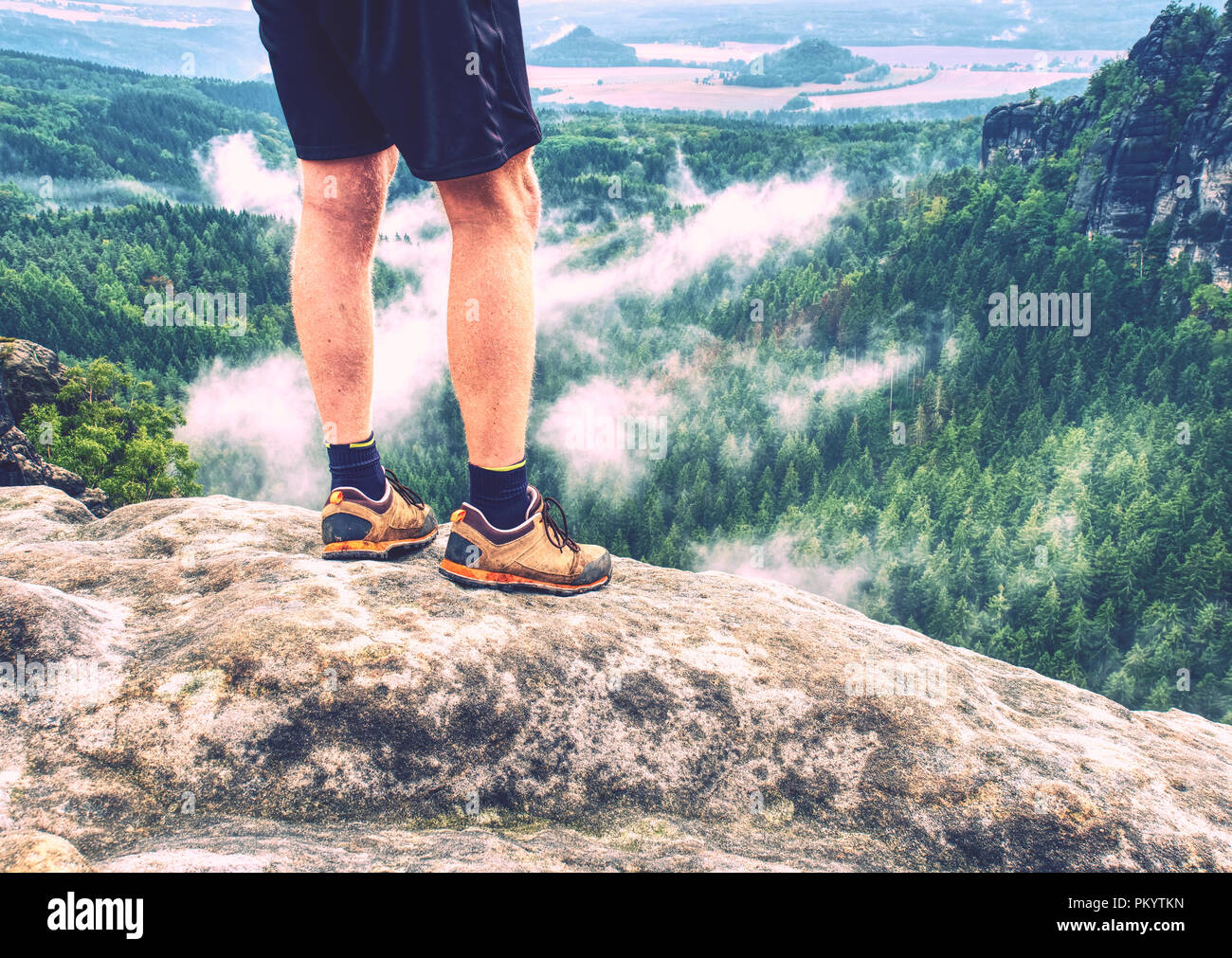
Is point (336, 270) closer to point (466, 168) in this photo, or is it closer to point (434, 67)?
point (466, 168)

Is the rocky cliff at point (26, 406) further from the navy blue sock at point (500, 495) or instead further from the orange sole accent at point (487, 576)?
the navy blue sock at point (500, 495)

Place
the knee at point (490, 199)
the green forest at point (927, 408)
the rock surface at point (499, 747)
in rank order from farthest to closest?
the green forest at point (927, 408) < the knee at point (490, 199) < the rock surface at point (499, 747)

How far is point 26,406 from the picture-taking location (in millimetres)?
31188

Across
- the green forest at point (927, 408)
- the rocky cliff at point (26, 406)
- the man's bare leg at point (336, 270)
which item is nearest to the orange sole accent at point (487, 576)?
the man's bare leg at point (336, 270)

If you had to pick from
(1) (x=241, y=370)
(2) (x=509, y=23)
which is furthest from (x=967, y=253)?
(2) (x=509, y=23)

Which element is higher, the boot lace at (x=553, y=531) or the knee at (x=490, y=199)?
the knee at (x=490, y=199)

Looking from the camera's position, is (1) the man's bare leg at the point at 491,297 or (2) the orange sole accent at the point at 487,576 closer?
(1) the man's bare leg at the point at 491,297

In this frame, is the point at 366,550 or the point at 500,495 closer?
the point at 500,495

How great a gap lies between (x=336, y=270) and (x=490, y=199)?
3.02 feet

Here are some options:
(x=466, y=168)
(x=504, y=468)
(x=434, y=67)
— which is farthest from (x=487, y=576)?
(x=434, y=67)

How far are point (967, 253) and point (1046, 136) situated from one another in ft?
95.2

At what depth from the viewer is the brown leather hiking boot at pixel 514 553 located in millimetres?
3990

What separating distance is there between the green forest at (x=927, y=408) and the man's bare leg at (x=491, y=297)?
75.7 m

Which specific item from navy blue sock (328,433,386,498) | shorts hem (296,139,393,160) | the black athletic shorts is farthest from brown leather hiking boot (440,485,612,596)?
shorts hem (296,139,393,160)
